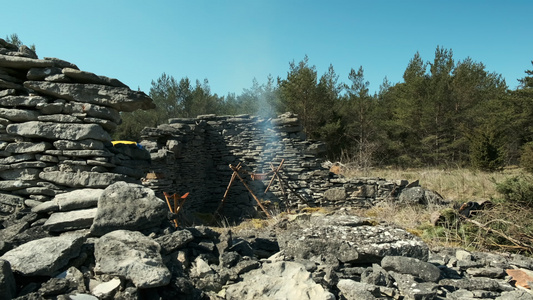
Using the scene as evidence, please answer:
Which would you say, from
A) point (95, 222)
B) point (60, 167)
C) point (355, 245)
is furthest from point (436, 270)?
point (60, 167)

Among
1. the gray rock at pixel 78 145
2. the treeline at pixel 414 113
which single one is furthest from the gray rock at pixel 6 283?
the treeline at pixel 414 113

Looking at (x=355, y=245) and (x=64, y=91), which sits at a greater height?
(x=64, y=91)

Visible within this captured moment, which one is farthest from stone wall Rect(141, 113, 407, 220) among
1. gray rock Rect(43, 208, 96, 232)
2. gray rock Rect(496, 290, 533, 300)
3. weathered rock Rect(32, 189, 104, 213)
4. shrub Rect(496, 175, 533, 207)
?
gray rock Rect(496, 290, 533, 300)

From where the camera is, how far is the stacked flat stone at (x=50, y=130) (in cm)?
394

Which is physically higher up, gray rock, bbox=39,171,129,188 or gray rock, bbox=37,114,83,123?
gray rock, bbox=37,114,83,123

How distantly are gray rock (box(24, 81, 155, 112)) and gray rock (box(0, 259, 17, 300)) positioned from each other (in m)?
2.47

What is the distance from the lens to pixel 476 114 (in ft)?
65.3

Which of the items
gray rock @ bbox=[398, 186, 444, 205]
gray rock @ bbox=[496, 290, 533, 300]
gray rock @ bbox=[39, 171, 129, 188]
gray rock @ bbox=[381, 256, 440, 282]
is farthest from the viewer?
gray rock @ bbox=[398, 186, 444, 205]

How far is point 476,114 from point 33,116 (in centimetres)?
2239

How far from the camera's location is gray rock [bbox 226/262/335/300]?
2.44 meters

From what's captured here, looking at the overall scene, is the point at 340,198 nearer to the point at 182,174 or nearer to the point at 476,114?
the point at 182,174

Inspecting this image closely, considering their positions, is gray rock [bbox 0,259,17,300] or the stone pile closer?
gray rock [bbox 0,259,17,300]

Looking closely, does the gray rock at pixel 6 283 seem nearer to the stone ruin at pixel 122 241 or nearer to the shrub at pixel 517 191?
the stone ruin at pixel 122 241

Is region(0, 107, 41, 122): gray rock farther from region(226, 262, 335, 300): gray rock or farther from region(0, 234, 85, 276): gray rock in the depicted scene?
region(226, 262, 335, 300): gray rock
